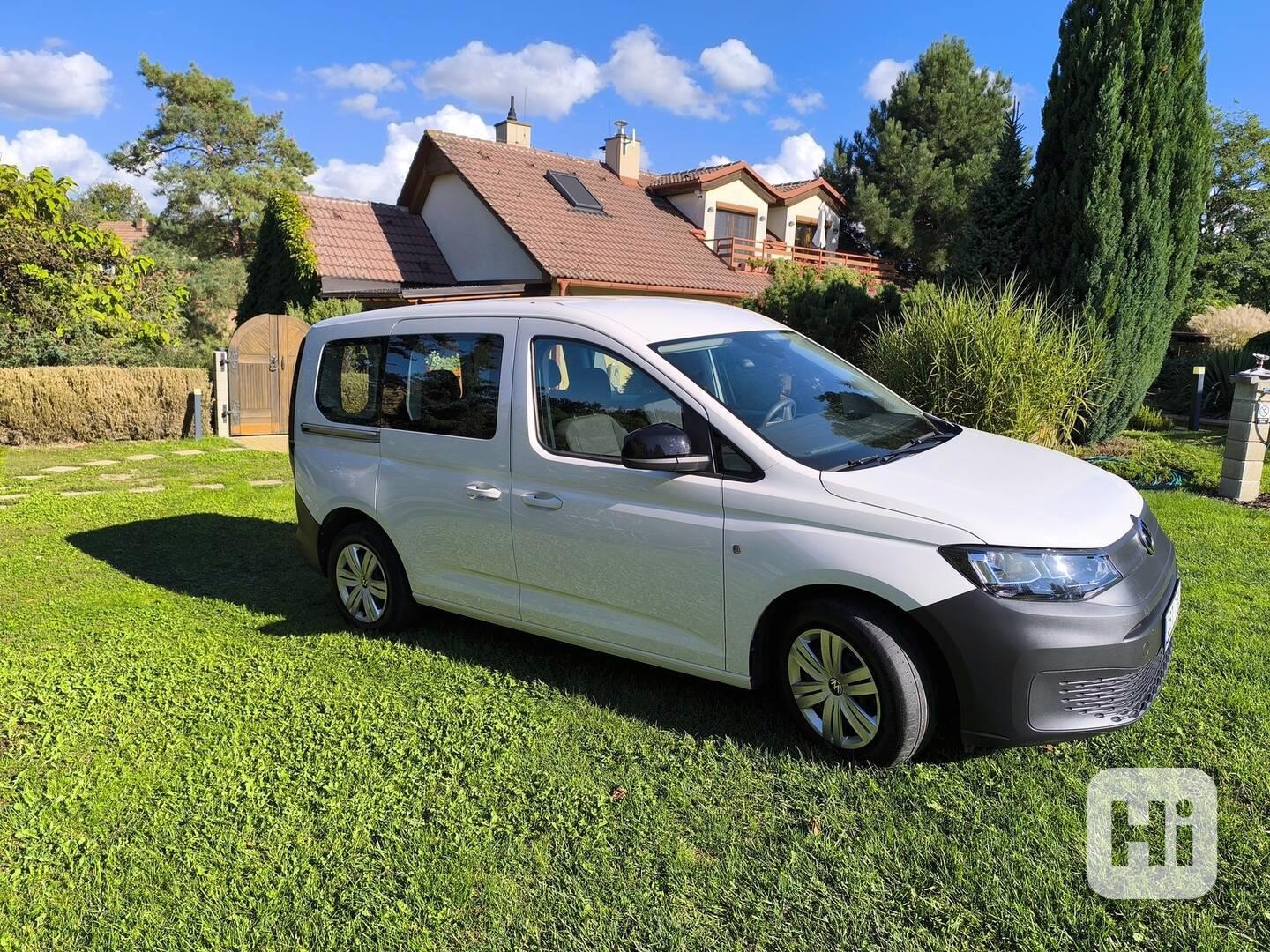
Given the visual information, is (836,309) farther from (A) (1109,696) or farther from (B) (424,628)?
(A) (1109,696)

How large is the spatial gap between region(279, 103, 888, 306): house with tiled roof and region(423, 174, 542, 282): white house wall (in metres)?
0.04

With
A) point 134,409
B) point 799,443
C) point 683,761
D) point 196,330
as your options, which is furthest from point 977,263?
point 196,330

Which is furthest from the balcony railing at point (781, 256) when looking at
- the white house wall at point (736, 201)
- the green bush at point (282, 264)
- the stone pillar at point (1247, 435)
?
the stone pillar at point (1247, 435)

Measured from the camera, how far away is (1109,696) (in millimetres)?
3002

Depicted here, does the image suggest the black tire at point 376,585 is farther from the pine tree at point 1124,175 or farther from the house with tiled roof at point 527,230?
the house with tiled roof at point 527,230

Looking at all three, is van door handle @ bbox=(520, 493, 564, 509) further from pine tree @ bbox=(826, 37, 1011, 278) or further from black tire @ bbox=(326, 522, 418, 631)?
pine tree @ bbox=(826, 37, 1011, 278)

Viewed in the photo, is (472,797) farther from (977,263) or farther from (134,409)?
(134,409)

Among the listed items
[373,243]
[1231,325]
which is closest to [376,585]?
[1231,325]

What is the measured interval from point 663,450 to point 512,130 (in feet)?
80.1

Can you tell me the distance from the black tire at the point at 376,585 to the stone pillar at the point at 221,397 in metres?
9.47

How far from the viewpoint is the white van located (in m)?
2.99

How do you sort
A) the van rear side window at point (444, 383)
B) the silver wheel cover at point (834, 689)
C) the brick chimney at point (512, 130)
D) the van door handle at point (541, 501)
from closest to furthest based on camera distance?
the silver wheel cover at point (834, 689), the van door handle at point (541, 501), the van rear side window at point (444, 383), the brick chimney at point (512, 130)

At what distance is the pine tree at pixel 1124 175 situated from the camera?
364 inches

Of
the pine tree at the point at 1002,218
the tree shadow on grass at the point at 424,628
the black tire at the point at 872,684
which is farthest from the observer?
the pine tree at the point at 1002,218
